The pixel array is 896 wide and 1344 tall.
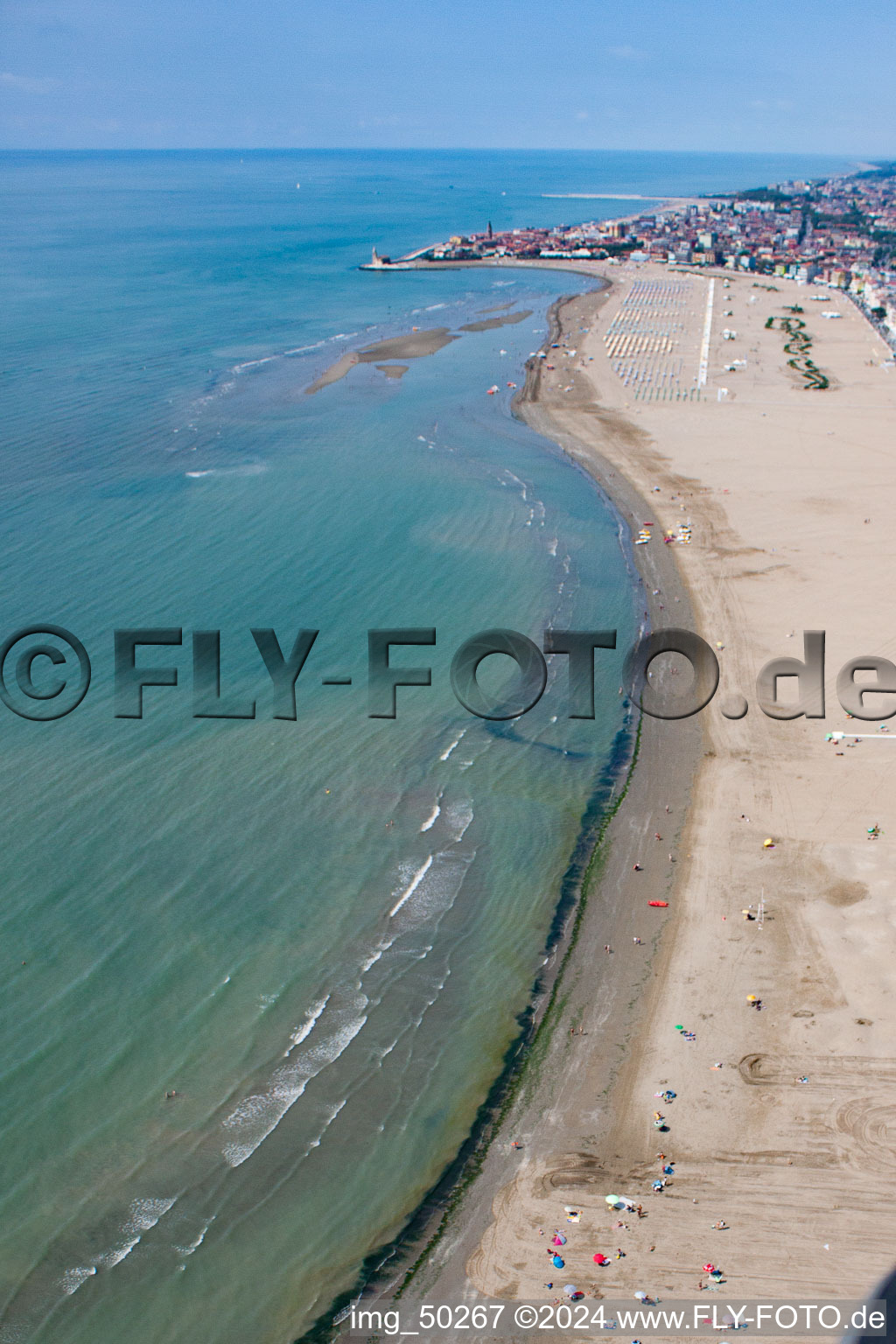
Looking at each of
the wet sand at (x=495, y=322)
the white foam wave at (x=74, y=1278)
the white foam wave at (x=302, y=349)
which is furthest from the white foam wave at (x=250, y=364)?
the white foam wave at (x=74, y=1278)

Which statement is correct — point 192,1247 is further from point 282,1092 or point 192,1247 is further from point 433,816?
point 433,816

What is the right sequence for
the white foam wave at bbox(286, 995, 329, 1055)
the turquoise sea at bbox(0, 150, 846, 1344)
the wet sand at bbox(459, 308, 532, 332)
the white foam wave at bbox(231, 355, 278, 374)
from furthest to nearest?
1. the wet sand at bbox(459, 308, 532, 332)
2. the white foam wave at bbox(231, 355, 278, 374)
3. the white foam wave at bbox(286, 995, 329, 1055)
4. the turquoise sea at bbox(0, 150, 846, 1344)

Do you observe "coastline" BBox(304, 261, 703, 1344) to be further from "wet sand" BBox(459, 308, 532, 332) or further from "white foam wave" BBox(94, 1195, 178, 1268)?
"wet sand" BBox(459, 308, 532, 332)

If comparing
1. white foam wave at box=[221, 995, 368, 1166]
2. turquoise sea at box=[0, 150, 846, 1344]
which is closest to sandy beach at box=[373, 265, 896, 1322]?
turquoise sea at box=[0, 150, 846, 1344]

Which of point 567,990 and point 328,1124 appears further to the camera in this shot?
point 567,990

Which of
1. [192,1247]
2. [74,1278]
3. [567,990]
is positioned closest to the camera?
[74,1278]

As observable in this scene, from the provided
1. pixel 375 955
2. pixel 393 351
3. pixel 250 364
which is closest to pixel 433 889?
pixel 375 955

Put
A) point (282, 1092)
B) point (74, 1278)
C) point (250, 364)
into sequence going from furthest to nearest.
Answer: point (250, 364) → point (282, 1092) → point (74, 1278)
